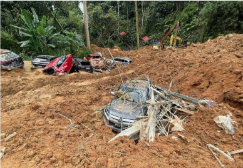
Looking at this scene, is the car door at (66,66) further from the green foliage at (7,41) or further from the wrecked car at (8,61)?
the green foliage at (7,41)

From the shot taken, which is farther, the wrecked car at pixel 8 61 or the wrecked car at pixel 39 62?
the wrecked car at pixel 39 62

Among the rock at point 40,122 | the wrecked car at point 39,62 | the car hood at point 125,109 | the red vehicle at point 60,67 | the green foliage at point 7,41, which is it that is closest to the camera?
the rock at point 40,122

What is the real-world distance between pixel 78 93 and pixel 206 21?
1743 cm

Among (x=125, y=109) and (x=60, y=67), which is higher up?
(x=60, y=67)

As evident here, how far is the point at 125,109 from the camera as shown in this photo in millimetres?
4969

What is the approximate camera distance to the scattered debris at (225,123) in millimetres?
3852

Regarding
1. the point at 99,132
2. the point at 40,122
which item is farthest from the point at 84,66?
the point at 99,132

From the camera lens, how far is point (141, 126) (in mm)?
4180

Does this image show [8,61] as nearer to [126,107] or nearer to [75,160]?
[126,107]

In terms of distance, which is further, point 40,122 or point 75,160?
point 40,122

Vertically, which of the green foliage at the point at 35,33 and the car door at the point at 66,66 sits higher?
the green foliage at the point at 35,33

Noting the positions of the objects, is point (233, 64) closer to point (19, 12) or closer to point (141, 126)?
point (141, 126)

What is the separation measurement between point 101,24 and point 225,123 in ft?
78.4

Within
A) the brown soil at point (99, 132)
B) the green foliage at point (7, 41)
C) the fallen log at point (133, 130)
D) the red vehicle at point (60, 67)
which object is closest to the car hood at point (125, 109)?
the fallen log at point (133, 130)
